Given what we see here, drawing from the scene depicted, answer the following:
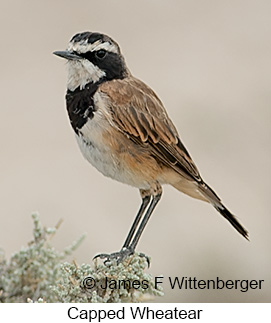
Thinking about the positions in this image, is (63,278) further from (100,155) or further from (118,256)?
(100,155)

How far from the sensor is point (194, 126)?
10148mm

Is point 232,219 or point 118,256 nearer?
point 118,256

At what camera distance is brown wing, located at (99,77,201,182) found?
5160 mm

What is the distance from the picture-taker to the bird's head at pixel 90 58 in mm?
5078

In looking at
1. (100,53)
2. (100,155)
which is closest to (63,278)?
(100,155)

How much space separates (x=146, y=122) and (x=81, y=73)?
519mm

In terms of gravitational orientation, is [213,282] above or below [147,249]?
below

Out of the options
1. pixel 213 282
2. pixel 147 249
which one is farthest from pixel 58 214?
pixel 213 282

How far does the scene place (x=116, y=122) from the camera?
16.9 feet

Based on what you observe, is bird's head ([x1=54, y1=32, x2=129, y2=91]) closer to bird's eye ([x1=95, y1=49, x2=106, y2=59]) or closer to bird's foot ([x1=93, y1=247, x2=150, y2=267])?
bird's eye ([x1=95, y1=49, x2=106, y2=59])

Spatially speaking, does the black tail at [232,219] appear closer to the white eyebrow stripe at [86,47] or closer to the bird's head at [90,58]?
the bird's head at [90,58]

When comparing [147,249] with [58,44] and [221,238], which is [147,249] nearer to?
[221,238]

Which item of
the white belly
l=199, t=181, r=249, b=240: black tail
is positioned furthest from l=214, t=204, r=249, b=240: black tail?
the white belly

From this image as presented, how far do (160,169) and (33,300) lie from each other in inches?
46.0
